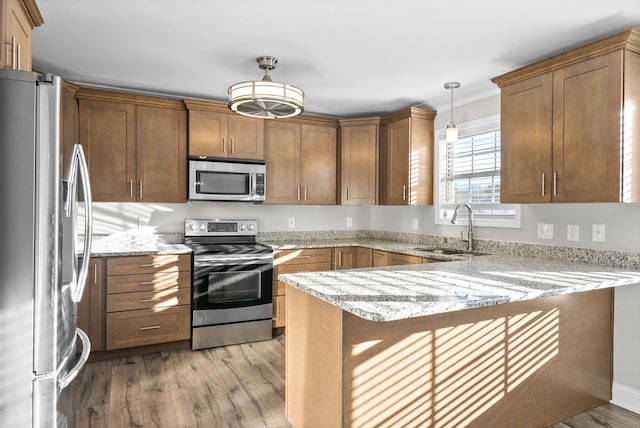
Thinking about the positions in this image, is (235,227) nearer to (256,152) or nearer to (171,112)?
(256,152)

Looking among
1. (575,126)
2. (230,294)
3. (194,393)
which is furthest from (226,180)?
(575,126)

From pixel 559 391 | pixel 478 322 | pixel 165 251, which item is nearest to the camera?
pixel 478 322

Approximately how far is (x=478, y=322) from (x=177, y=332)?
2.56 metres

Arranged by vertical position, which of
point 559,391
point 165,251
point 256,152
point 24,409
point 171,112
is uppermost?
point 171,112

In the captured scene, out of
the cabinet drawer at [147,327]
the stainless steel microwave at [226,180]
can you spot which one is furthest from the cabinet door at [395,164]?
the cabinet drawer at [147,327]

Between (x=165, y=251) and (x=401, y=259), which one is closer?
(x=165, y=251)

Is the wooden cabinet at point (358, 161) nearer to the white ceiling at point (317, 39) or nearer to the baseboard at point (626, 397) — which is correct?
the white ceiling at point (317, 39)

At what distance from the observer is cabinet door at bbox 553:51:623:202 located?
7.72 ft

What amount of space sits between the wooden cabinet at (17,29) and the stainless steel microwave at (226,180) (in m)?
1.82

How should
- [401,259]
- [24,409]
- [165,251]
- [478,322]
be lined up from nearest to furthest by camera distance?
[24,409] < [478,322] < [165,251] < [401,259]

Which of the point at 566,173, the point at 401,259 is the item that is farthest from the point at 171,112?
the point at 566,173

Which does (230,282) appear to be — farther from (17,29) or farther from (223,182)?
(17,29)

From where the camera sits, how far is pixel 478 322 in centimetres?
214

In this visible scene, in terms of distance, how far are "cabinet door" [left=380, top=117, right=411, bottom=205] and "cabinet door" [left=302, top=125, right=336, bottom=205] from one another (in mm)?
553
